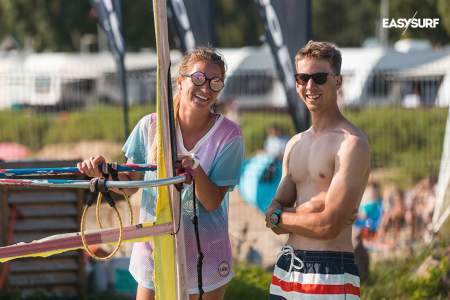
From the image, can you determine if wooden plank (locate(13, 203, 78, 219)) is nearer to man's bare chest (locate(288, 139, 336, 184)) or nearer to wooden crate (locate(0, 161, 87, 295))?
wooden crate (locate(0, 161, 87, 295))

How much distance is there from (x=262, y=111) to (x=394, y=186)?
10205 mm

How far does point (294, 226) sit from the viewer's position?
15.3ft

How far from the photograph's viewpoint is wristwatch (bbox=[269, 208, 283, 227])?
15.6 ft

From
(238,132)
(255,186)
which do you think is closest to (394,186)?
(255,186)

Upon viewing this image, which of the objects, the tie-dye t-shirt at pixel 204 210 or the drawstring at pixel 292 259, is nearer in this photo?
the drawstring at pixel 292 259

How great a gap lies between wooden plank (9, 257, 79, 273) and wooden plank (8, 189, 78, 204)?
0.46 meters

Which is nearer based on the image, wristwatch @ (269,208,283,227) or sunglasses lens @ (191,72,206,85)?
wristwatch @ (269,208,283,227)

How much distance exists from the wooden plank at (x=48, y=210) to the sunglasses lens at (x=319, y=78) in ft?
14.4

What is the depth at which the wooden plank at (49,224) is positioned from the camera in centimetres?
857

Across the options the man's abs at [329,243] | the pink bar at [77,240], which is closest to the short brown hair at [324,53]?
the man's abs at [329,243]

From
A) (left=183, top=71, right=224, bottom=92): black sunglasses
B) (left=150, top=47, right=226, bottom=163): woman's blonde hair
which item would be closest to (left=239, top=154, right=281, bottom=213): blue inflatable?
(left=150, top=47, right=226, bottom=163): woman's blonde hair

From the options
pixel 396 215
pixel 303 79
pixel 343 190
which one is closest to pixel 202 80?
pixel 303 79

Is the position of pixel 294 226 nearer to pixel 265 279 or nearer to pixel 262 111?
pixel 265 279

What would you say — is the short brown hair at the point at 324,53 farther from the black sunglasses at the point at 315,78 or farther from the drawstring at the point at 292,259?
the drawstring at the point at 292,259
